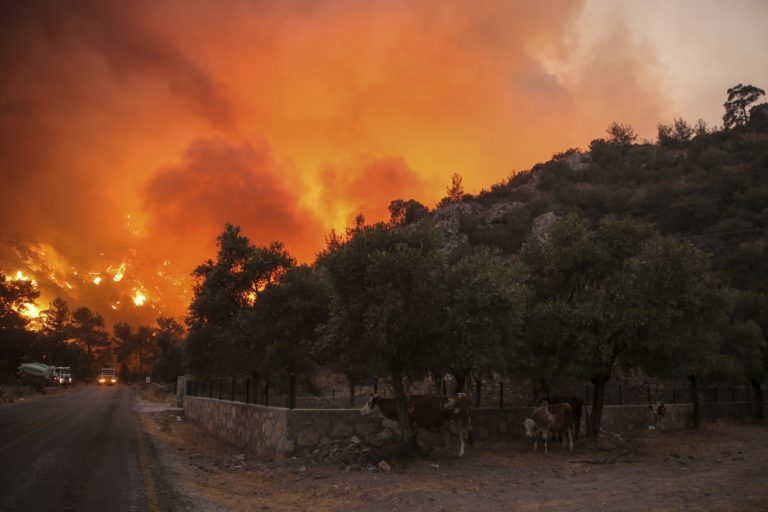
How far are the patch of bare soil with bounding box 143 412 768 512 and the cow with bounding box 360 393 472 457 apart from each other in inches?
39.7

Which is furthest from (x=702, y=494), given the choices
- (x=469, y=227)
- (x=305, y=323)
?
(x=469, y=227)

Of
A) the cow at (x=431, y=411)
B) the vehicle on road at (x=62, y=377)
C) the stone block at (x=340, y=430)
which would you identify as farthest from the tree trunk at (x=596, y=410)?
the vehicle on road at (x=62, y=377)

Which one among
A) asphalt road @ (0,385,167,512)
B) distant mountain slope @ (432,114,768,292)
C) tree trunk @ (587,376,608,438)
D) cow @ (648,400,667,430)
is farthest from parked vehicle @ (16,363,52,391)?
cow @ (648,400,667,430)

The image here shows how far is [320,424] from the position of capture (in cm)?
1841

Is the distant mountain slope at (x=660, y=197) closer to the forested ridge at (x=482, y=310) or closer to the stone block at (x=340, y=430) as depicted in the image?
the forested ridge at (x=482, y=310)

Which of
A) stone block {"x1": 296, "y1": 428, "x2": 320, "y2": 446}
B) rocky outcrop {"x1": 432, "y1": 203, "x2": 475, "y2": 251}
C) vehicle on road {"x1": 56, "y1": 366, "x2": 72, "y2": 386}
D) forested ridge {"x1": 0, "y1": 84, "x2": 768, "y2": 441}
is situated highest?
rocky outcrop {"x1": 432, "y1": 203, "x2": 475, "y2": 251}

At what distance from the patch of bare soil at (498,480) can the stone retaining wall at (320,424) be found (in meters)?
0.63

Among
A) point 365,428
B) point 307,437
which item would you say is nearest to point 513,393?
point 365,428

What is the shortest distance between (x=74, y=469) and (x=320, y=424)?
7309 mm

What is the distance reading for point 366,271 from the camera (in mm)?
17359

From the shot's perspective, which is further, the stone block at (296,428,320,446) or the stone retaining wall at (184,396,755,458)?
the stone retaining wall at (184,396,755,458)

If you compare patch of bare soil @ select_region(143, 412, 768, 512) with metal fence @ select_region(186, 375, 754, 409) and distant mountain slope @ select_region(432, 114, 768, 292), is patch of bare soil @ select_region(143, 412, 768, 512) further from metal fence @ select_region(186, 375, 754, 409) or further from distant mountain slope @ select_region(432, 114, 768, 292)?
distant mountain slope @ select_region(432, 114, 768, 292)

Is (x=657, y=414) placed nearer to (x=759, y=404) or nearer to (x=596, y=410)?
(x=596, y=410)

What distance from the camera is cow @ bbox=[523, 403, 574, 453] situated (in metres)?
20.5
